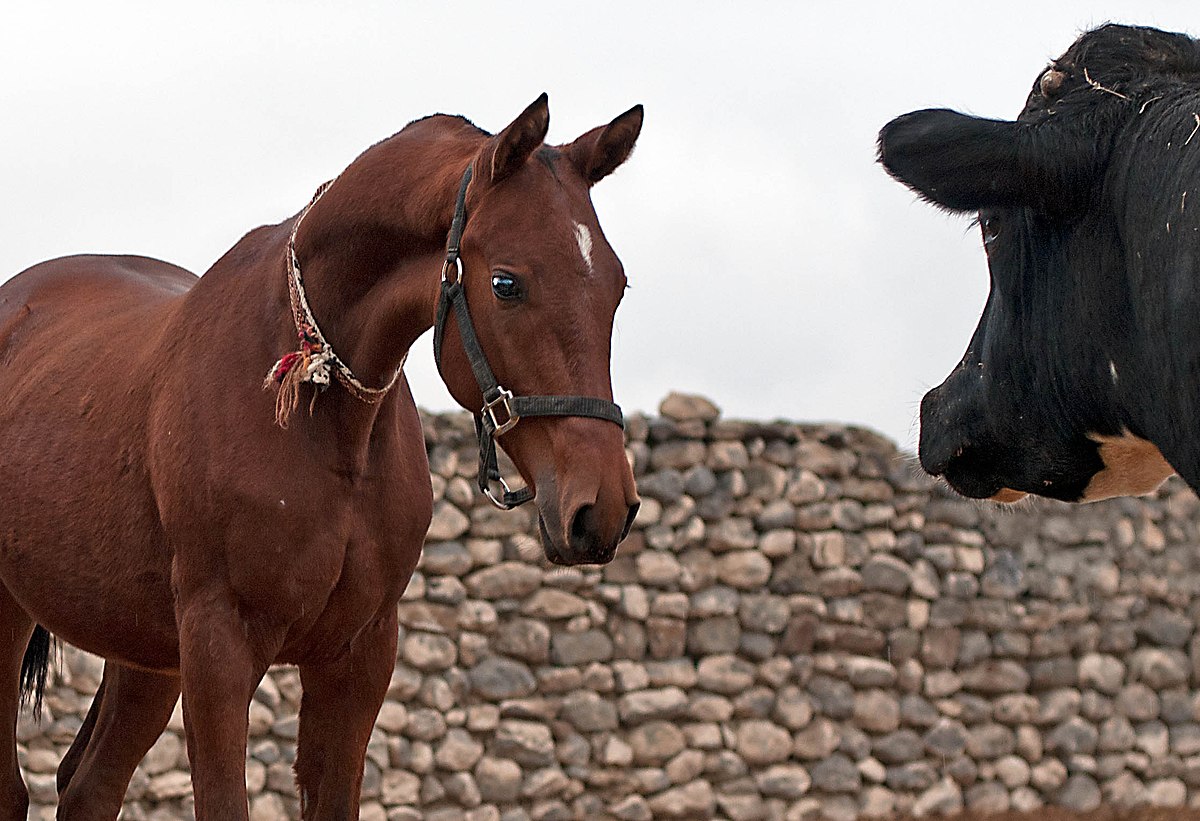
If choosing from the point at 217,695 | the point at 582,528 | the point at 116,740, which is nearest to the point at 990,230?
the point at 582,528

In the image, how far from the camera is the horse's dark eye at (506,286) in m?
2.97

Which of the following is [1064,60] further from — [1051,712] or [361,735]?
[1051,712]

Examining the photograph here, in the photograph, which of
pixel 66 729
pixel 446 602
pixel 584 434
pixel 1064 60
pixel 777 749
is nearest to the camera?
pixel 1064 60

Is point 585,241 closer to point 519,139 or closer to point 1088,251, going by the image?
point 519,139

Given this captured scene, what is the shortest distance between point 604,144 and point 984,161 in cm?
99

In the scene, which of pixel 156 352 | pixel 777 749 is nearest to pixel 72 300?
pixel 156 352

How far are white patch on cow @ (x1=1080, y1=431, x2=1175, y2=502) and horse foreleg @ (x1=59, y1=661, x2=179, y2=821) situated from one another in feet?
8.05

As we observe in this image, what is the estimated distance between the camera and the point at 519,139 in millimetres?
2992

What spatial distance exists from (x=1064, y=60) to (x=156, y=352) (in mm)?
2077

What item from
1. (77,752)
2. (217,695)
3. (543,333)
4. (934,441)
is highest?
(543,333)

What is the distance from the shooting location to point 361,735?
352cm

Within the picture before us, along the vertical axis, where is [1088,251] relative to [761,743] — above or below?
above

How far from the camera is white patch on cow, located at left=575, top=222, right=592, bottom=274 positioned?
118 inches

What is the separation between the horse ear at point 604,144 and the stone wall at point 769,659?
624 cm
